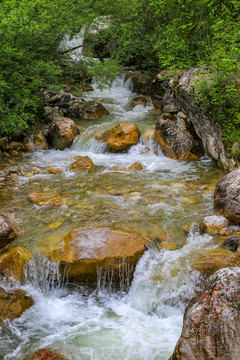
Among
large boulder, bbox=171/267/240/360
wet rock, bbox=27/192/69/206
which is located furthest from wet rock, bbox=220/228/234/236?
wet rock, bbox=27/192/69/206

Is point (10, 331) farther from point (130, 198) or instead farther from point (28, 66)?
point (28, 66)

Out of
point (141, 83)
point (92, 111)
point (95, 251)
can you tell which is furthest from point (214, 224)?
point (141, 83)

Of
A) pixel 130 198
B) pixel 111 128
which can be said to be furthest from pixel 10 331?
pixel 111 128

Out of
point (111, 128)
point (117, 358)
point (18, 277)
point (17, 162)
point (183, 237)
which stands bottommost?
point (117, 358)

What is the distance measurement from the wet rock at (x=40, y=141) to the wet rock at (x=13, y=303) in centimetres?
726

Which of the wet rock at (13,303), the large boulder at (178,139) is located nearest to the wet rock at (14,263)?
the wet rock at (13,303)

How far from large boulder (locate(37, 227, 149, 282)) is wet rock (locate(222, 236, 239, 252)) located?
1.40 m

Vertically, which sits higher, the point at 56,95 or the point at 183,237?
the point at 56,95

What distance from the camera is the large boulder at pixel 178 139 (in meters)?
9.91

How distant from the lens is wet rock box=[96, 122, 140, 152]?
35.0ft

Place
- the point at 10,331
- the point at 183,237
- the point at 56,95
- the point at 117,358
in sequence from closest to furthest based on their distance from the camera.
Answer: the point at 117,358
the point at 10,331
the point at 183,237
the point at 56,95

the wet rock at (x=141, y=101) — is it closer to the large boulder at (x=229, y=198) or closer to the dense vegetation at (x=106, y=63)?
the dense vegetation at (x=106, y=63)

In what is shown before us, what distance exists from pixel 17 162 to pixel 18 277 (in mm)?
5787

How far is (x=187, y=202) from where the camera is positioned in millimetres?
7082
